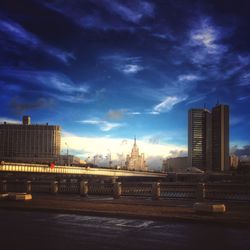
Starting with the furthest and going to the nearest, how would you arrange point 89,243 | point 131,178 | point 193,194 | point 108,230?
1. point 131,178
2. point 193,194
3. point 108,230
4. point 89,243

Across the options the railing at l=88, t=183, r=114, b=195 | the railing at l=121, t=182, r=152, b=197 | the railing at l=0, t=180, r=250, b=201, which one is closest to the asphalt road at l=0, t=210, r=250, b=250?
the railing at l=0, t=180, r=250, b=201

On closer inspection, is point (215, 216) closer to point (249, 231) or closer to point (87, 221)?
point (249, 231)

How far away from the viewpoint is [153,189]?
31281 mm

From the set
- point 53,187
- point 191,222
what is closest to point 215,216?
point 191,222

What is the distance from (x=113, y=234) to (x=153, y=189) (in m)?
17.5

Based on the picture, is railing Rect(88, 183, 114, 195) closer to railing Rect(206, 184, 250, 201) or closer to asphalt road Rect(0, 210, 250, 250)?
railing Rect(206, 184, 250, 201)

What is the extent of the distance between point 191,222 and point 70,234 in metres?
5.94

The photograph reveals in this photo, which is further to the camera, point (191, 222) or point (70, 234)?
point (191, 222)

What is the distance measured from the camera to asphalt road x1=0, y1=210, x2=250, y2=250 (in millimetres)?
11898

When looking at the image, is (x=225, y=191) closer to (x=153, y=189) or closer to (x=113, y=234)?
(x=153, y=189)

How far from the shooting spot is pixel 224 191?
2948cm

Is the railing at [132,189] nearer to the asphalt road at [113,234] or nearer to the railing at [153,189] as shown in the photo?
the railing at [153,189]

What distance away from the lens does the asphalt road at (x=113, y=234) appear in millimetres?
11898

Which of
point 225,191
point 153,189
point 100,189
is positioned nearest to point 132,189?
point 100,189
